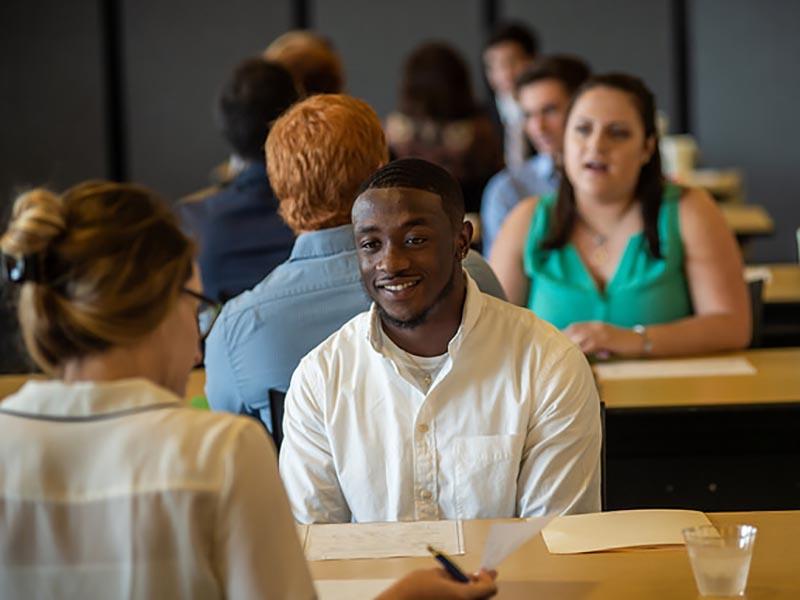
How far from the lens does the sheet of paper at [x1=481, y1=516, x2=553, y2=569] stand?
5.44 ft

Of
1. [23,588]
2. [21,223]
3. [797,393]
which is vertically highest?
[21,223]

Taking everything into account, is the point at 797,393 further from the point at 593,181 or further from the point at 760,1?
the point at 760,1

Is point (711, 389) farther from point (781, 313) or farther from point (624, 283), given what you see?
point (781, 313)

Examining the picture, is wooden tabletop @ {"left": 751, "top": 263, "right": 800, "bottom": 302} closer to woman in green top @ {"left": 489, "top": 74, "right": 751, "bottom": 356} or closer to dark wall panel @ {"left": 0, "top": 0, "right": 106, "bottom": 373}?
woman in green top @ {"left": 489, "top": 74, "right": 751, "bottom": 356}

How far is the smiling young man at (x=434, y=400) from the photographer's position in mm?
2131

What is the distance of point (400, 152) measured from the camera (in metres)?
6.36

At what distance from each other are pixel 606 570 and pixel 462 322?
1.57 feet

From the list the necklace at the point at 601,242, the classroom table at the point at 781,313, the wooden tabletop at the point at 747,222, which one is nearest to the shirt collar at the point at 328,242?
the necklace at the point at 601,242

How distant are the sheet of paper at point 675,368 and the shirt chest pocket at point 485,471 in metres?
1.05

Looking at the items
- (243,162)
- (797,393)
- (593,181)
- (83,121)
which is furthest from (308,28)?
(797,393)

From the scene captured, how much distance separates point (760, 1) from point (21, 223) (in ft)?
27.7

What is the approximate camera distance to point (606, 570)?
6.06 feet

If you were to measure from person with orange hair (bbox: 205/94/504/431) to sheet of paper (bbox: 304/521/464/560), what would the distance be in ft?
1.84

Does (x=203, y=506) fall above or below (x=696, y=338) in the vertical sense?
above
